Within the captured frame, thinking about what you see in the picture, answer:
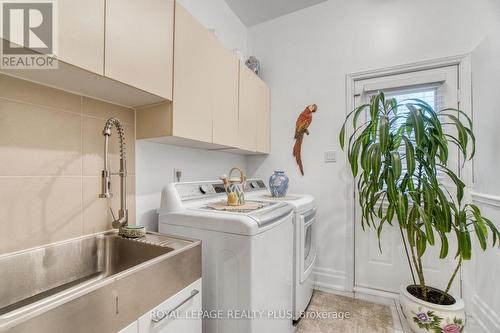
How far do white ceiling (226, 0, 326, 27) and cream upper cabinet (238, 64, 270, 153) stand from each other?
30.7 inches

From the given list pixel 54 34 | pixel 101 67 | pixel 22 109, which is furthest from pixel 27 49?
pixel 22 109

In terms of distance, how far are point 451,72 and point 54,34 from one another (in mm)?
2613

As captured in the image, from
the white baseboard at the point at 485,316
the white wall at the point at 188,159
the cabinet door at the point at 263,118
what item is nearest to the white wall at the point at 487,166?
the white baseboard at the point at 485,316

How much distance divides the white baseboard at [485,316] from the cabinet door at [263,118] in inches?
81.2

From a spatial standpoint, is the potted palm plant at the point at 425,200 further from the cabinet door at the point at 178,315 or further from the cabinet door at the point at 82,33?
the cabinet door at the point at 82,33

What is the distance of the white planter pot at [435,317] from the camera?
1495 mm

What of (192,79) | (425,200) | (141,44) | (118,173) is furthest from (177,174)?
(425,200)

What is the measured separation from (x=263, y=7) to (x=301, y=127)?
1307 mm

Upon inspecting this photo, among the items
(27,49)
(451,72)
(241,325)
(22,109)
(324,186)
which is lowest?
(241,325)

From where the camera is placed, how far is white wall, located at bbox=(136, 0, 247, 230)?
5.14ft

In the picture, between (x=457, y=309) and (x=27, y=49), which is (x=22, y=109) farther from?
(x=457, y=309)

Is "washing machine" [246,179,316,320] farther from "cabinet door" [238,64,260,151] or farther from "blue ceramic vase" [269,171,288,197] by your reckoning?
"cabinet door" [238,64,260,151]

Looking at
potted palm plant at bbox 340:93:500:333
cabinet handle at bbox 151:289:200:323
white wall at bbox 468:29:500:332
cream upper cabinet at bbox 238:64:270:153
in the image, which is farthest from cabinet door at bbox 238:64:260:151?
white wall at bbox 468:29:500:332

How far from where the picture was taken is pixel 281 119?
2623mm
